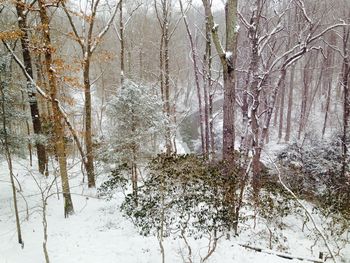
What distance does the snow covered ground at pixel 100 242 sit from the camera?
6973mm

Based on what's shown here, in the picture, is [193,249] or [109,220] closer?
[193,249]

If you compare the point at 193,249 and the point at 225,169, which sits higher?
the point at 225,169

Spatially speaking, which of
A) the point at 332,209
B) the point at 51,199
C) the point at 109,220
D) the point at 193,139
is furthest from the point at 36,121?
the point at 193,139

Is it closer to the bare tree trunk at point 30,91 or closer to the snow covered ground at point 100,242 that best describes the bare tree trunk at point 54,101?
the snow covered ground at point 100,242

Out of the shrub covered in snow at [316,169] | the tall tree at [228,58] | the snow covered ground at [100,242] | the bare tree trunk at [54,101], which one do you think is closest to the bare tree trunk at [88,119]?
the bare tree trunk at [54,101]

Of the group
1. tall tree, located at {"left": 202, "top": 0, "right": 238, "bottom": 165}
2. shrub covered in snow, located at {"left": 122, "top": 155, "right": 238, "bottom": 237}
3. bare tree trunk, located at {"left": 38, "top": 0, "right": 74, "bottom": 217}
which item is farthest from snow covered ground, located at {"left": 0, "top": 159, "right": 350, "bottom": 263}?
tall tree, located at {"left": 202, "top": 0, "right": 238, "bottom": 165}

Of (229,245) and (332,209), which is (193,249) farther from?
(332,209)

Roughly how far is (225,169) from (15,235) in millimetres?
5859

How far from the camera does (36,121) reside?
10797 mm

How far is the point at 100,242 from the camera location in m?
7.74

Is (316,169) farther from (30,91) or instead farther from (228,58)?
(30,91)

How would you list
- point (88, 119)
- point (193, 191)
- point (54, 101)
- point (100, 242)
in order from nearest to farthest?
point (193, 191)
point (100, 242)
point (54, 101)
point (88, 119)

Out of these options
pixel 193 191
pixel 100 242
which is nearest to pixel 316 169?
pixel 193 191

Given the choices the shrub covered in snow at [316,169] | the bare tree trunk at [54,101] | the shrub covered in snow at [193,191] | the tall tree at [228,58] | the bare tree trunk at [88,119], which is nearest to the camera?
the tall tree at [228,58]
